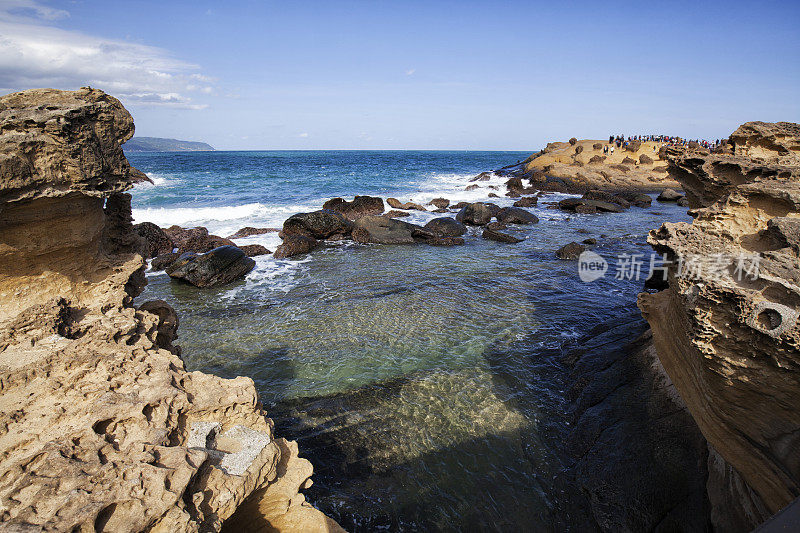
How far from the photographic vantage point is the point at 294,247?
561 inches

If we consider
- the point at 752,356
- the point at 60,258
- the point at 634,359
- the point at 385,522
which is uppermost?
the point at 60,258

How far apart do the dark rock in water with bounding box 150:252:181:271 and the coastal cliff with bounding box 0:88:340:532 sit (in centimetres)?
956

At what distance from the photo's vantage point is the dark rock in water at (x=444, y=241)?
51.2 ft

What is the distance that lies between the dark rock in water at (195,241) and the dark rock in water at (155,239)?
323 millimetres

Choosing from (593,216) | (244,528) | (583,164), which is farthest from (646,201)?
(244,528)

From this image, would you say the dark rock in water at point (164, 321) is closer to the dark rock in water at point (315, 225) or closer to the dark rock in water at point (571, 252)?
the dark rock in water at point (315, 225)

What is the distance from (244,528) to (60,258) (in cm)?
273

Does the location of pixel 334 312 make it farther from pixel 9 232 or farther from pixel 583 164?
pixel 583 164

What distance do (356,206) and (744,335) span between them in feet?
61.8

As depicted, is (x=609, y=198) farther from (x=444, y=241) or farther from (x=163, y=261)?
(x=163, y=261)

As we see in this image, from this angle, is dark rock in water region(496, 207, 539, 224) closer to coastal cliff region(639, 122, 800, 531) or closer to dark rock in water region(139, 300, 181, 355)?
coastal cliff region(639, 122, 800, 531)

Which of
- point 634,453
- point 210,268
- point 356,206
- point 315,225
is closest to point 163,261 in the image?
point 210,268

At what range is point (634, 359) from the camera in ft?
19.5

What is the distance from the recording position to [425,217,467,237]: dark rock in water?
1686cm
